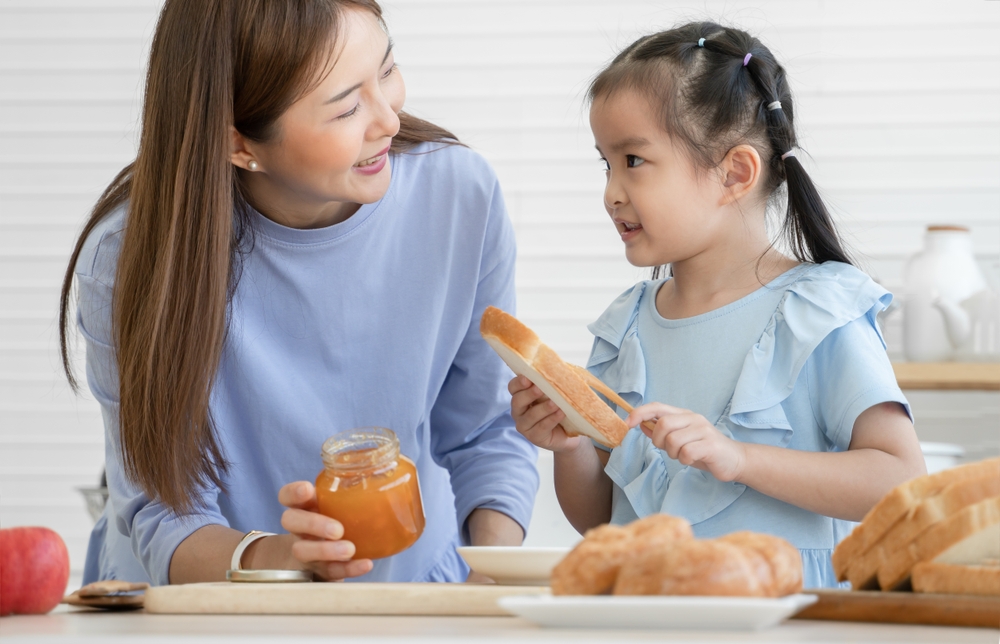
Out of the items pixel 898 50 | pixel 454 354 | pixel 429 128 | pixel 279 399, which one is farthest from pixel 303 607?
pixel 898 50

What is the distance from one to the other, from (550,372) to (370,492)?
11.5 inches

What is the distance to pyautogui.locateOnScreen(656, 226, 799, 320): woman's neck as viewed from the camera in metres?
1.56

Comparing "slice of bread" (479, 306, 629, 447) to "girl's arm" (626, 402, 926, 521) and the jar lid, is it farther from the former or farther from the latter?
the jar lid

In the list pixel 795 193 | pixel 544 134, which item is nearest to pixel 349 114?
pixel 795 193

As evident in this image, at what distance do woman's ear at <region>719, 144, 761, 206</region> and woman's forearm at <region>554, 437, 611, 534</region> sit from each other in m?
0.47

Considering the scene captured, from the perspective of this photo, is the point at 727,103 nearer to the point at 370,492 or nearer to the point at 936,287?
the point at 370,492

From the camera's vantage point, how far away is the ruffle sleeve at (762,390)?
1392 millimetres

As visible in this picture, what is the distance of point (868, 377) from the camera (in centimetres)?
133

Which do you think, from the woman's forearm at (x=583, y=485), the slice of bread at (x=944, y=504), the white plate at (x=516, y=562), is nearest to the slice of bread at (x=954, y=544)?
the slice of bread at (x=944, y=504)

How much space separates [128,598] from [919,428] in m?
3.00

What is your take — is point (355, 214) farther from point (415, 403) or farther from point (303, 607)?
point (303, 607)

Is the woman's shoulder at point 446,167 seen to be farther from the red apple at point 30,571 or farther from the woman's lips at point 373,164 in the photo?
the red apple at point 30,571

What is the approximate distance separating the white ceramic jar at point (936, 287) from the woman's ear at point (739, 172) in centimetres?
173

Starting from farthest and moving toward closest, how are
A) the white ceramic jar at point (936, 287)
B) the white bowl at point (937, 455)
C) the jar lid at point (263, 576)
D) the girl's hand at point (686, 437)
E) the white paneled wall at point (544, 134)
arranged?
the white paneled wall at point (544, 134), the white ceramic jar at point (936, 287), the white bowl at point (937, 455), the girl's hand at point (686, 437), the jar lid at point (263, 576)
